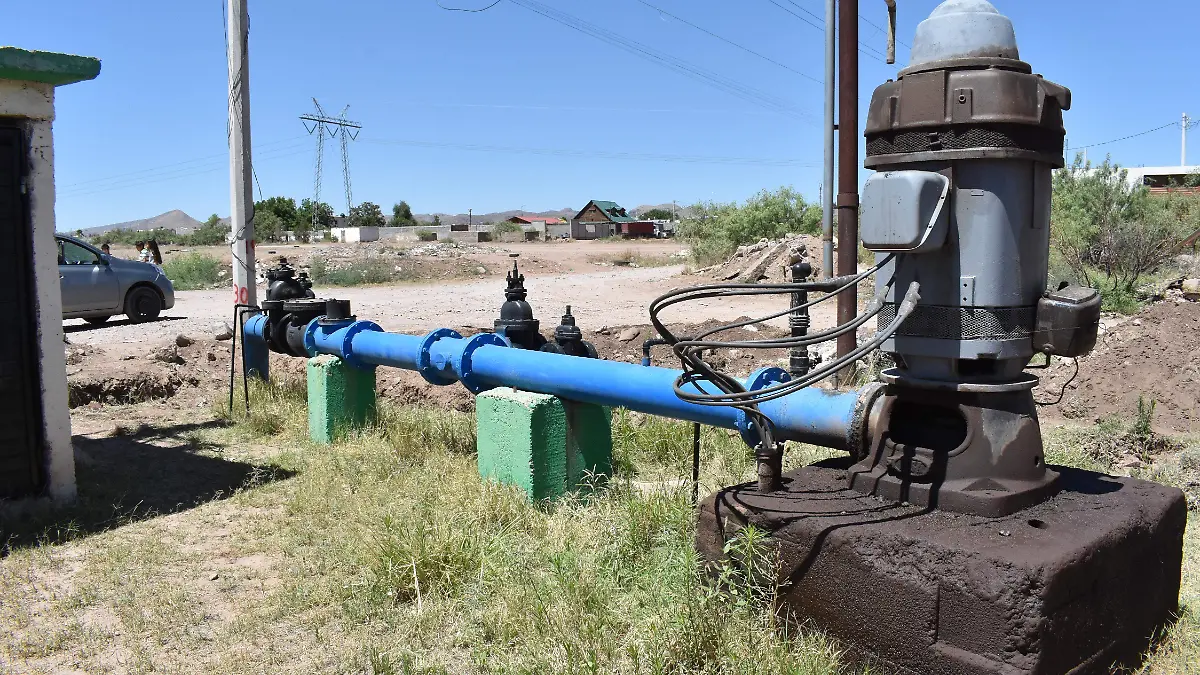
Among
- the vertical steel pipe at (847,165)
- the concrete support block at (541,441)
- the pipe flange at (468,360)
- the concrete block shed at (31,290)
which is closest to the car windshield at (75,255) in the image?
the concrete block shed at (31,290)

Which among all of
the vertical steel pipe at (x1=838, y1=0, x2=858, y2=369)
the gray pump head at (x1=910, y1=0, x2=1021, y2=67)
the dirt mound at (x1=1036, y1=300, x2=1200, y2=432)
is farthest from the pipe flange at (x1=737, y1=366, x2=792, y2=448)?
the dirt mound at (x1=1036, y1=300, x2=1200, y2=432)

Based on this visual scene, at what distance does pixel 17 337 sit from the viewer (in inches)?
221

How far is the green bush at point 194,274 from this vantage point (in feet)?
91.0

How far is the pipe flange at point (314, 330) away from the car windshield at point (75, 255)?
34.2 feet

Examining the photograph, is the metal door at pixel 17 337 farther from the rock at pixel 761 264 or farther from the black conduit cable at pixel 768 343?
the rock at pixel 761 264

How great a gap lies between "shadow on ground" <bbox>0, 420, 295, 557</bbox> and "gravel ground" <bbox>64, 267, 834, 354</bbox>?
4101mm

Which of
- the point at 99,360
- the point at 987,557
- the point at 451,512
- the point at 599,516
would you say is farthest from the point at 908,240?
the point at 99,360

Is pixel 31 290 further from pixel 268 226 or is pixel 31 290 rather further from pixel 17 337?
pixel 268 226

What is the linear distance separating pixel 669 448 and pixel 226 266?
2996 cm

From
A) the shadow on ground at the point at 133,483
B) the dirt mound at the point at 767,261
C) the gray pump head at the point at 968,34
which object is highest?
the gray pump head at the point at 968,34

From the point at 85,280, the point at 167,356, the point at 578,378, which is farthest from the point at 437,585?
the point at 85,280

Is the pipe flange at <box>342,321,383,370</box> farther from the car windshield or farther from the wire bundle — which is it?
the car windshield

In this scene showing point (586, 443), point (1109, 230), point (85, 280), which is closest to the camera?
point (586, 443)

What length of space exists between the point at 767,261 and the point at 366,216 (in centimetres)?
7440
